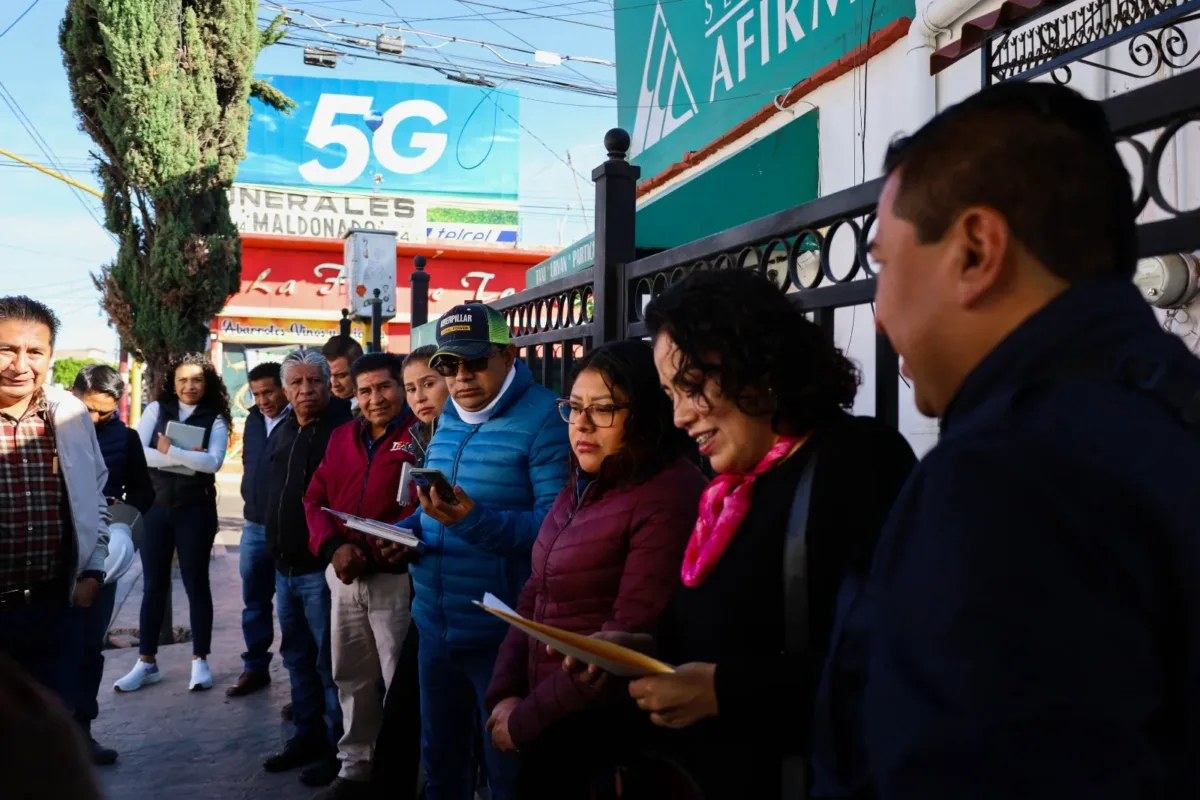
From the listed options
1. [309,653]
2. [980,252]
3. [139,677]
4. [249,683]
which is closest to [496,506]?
[309,653]

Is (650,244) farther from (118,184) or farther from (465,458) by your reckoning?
(118,184)

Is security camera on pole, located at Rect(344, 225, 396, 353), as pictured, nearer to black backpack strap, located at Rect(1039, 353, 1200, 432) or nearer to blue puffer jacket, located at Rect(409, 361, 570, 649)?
blue puffer jacket, located at Rect(409, 361, 570, 649)

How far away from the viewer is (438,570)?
→ 10.2 ft

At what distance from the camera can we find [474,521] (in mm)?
2756

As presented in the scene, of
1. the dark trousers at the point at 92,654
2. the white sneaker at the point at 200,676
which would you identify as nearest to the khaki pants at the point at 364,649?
the dark trousers at the point at 92,654

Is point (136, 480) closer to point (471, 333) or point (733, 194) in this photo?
point (471, 333)

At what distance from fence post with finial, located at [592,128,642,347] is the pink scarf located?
1469 millimetres

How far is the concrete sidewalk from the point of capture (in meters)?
4.07

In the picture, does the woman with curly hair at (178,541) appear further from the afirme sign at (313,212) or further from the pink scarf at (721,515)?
the afirme sign at (313,212)

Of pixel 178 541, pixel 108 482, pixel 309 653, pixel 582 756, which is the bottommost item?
pixel 309 653

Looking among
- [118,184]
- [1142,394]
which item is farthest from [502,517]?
[118,184]

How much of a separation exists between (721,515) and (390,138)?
85.6ft

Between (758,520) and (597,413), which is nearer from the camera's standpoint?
(758,520)

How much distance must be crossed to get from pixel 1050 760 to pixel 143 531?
5.71 m
